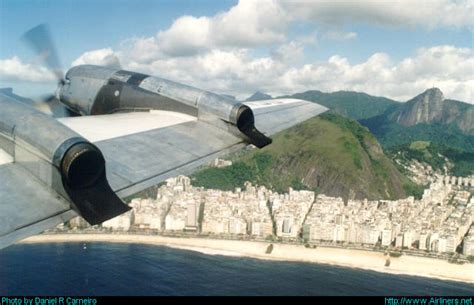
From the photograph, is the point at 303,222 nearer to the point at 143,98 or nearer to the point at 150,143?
the point at 143,98

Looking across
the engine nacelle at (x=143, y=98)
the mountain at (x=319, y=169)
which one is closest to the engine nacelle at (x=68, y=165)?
the engine nacelle at (x=143, y=98)

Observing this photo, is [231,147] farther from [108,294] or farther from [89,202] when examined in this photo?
[108,294]

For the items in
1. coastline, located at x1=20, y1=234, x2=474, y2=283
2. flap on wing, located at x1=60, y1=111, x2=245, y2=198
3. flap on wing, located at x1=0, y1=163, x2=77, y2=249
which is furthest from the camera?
coastline, located at x1=20, y1=234, x2=474, y2=283

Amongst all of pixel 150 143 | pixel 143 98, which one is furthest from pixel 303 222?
pixel 150 143

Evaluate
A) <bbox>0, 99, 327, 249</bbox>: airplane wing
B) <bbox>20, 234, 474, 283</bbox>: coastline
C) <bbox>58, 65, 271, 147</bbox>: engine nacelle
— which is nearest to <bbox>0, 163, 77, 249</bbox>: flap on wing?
<bbox>0, 99, 327, 249</bbox>: airplane wing

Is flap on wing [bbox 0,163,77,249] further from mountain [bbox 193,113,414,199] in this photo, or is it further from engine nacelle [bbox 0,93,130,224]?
mountain [bbox 193,113,414,199]

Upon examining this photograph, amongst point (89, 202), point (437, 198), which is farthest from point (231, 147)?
point (437, 198)

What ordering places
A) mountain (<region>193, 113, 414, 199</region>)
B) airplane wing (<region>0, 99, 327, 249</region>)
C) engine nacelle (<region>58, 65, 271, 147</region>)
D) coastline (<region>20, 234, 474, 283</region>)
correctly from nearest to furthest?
airplane wing (<region>0, 99, 327, 249</region>)
engine nacelle (<region>58, 65, 271, 147</region>)
coastline (<region>20, 234, 474, 283</region>)
mountain (<region>193, 113, 414, 199</region>)

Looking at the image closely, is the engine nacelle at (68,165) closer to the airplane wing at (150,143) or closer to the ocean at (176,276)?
Result: the airplane wing at (150,143)
